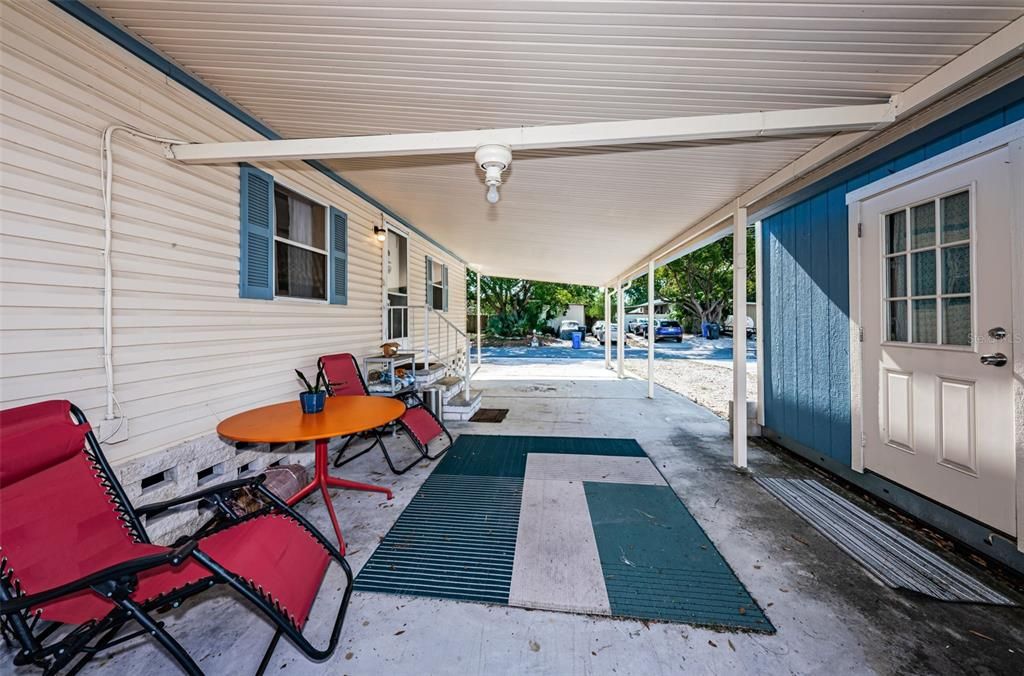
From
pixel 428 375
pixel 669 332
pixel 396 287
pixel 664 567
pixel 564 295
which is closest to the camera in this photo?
pixel 664 567

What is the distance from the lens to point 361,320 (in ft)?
15.5

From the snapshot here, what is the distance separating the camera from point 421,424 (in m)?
3.56

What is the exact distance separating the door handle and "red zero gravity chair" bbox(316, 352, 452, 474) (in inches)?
151

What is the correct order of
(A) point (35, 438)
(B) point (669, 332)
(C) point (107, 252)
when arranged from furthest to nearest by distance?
(B) point (669, 332), (C) point (107, 252), (A) point (35, 438)

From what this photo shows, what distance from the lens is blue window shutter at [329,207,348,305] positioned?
4.04 metres

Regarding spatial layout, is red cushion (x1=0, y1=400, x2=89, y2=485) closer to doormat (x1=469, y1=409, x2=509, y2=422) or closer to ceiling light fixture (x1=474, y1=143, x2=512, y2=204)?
ceiling light fixture (x1=474, y1=143, x2=512, y2=204)

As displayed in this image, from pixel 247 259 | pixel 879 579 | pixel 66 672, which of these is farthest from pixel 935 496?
pixel 247 259

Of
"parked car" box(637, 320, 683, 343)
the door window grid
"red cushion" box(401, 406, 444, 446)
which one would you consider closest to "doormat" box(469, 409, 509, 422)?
"red cushion" box(401, 406, 444, 446)

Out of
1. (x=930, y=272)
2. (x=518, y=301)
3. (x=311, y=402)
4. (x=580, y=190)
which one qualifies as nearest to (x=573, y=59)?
(x=580, y=190)

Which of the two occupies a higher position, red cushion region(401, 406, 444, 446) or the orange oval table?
the orange oval table

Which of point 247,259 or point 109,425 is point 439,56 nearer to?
point 247,259

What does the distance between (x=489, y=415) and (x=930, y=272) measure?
4.67m

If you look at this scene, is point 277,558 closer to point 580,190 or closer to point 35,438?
point 35,438

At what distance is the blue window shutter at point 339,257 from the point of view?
4.04 metres
